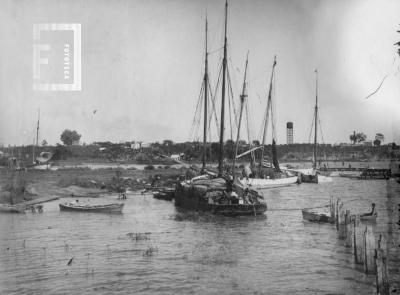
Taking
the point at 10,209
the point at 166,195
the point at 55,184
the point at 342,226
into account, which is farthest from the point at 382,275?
the point at 55,184

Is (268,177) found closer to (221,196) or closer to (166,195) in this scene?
(166,195)

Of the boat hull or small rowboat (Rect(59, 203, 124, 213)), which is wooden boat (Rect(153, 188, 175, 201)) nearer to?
small rowboat (Rect(59, 203, 124, 213))

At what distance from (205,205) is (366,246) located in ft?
61.9

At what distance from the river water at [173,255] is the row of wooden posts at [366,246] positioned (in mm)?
528

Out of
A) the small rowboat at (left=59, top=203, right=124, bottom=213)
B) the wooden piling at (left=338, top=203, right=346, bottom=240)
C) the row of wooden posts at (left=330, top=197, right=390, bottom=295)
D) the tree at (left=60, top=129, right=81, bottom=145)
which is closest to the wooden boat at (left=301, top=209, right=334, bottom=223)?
the row of wooden posts at (left=330, top=197, right=390, bottom=295)

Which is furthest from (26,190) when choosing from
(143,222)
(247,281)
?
(247,281)

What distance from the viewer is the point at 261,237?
100ft

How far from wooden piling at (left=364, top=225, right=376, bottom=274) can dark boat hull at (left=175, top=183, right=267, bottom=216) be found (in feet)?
53.2

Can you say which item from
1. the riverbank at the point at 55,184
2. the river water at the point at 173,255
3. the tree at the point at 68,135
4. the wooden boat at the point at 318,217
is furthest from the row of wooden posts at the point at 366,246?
the tree at the point at 68,135

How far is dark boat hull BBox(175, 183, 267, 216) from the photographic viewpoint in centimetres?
3762

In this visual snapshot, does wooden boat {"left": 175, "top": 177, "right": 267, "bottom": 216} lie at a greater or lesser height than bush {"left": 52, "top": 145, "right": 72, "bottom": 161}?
lesser

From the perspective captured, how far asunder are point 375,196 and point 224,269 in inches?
1573

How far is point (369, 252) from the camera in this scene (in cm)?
2153

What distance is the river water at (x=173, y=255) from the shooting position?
20.5 meters
